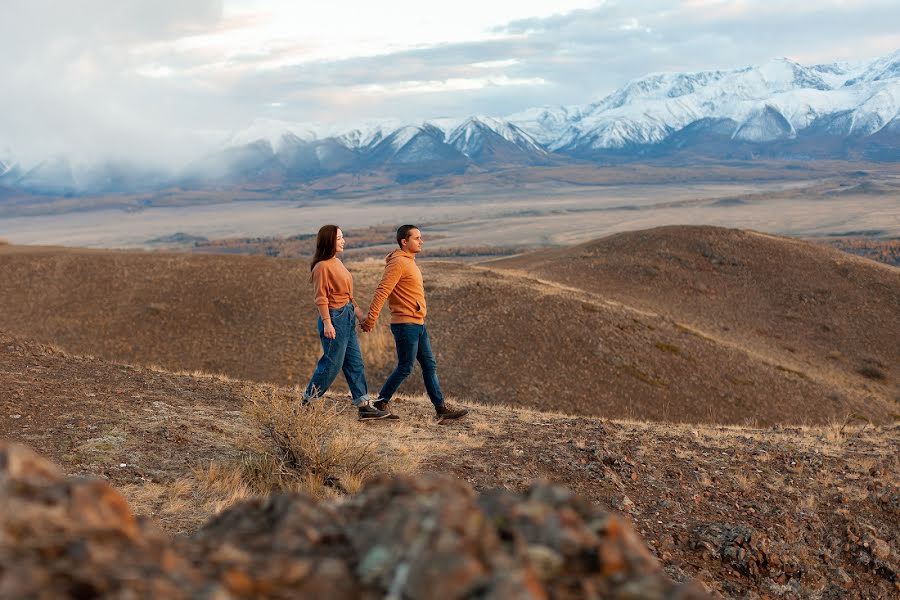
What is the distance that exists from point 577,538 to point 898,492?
25.2 ft

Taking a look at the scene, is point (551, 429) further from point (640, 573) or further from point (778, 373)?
point (778, 373)

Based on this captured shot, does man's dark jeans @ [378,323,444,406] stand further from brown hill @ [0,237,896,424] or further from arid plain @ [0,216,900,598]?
brown hill @ [0,237,896,424]

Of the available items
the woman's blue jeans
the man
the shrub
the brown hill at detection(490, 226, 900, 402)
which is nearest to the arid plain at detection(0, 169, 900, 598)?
the shrub

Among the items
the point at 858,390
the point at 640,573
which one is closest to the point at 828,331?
the point at 858,390

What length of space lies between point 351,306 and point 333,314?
0.26 meters

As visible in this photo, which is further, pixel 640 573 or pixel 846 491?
pixel 846 491

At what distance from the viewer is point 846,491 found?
8.29 metres

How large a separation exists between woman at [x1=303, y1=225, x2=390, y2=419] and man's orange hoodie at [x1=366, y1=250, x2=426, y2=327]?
1.11 ft

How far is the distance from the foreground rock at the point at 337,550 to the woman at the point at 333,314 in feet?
17.8

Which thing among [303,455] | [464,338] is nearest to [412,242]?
[303,455]

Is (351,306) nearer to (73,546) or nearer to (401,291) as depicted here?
(401,291)

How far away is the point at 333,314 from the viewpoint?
8414mm

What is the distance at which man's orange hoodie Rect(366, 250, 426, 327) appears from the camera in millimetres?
8297

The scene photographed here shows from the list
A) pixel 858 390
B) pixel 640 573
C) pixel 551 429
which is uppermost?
pixel 640 573
